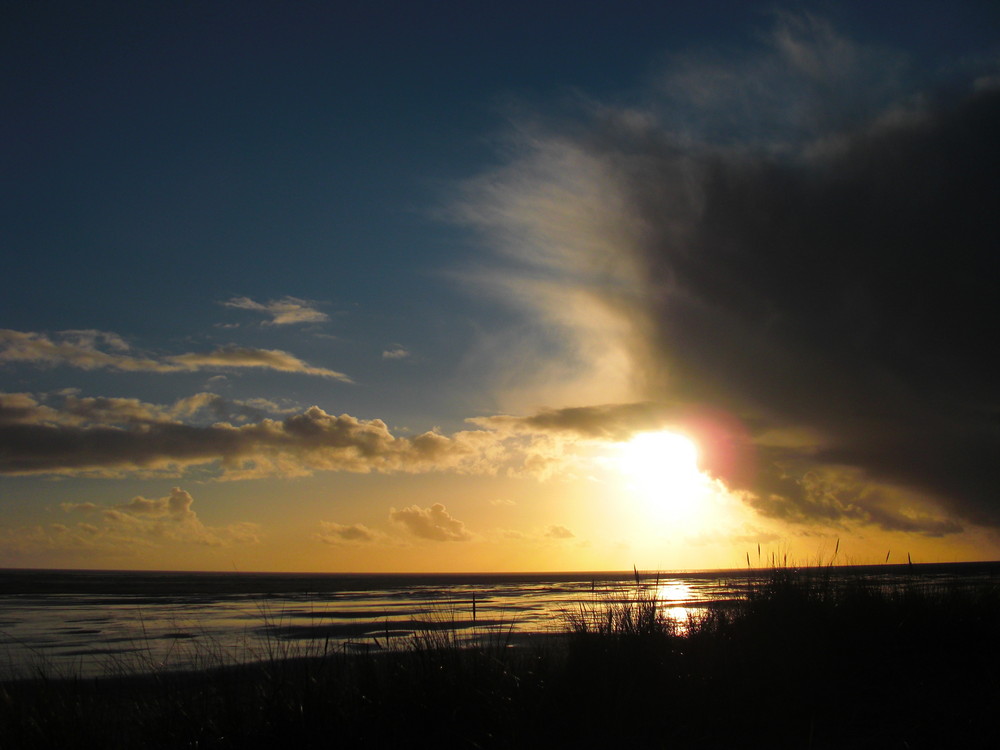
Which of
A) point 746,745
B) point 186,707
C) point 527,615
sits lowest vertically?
point 527,615

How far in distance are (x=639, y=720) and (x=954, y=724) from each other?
293cm

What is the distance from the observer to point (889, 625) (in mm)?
9633

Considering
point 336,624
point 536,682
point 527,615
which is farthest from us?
point 527,615

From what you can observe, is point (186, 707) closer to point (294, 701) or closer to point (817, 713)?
point (294, 701)

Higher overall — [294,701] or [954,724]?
[294,701]

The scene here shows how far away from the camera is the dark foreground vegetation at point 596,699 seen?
5.98 m

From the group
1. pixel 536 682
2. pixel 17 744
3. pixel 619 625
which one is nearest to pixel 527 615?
pixel 619 625

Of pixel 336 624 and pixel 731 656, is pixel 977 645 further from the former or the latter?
pixel 336 624

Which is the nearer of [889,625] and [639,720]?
[639,720]

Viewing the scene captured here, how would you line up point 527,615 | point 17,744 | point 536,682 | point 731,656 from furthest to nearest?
point 527,615
point 731,656
point 536,682
point 17,744

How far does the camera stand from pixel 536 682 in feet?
23.7

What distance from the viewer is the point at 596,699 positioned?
703 cm

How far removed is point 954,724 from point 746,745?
2046 millimetres

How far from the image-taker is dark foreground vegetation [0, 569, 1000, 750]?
598cm
